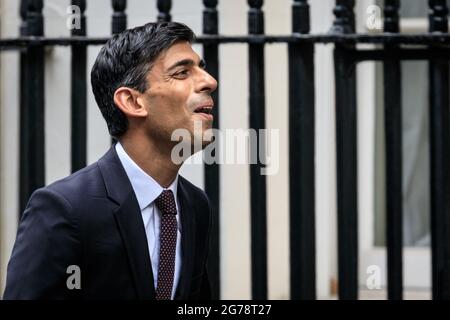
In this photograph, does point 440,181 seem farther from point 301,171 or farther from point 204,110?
point 204,110

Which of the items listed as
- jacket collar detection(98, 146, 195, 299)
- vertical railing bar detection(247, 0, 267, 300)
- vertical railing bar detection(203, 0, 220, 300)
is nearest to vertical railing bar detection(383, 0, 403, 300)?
vertical railing bar detection(247, 0, 267, 300)

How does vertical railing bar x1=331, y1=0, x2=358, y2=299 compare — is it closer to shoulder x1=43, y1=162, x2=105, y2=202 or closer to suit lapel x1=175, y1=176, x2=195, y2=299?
suit lapel x1=175, y1=176, x2=195, y2=299

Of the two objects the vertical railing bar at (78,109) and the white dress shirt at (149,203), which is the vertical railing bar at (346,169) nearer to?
the vertical railing bar at (78,109)

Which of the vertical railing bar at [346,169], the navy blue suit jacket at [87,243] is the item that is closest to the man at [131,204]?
the navy blue suit jacket at [87,243]

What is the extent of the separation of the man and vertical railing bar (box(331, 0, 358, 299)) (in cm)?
159

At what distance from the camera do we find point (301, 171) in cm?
440

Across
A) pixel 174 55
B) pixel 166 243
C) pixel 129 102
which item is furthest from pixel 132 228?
pixel 174 55

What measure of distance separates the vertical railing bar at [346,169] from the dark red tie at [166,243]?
5.87 ft

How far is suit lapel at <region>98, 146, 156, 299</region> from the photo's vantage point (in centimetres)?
257

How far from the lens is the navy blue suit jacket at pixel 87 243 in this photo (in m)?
2.46

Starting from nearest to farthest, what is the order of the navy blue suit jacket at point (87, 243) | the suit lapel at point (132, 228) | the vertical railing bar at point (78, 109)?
the navy blue suit jacket at point (87, 243) < the suit lapel at point (132, 228) < the vertical railing bar at point (78, 109)

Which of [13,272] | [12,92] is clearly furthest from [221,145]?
[13,272]
